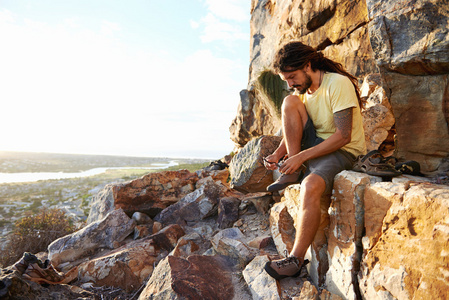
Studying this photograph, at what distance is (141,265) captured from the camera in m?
3.71

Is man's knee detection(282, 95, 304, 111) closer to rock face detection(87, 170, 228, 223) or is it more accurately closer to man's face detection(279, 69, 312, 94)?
man's face detection(279, 69, 312, 94)

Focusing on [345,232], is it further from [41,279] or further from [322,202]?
[41,279]

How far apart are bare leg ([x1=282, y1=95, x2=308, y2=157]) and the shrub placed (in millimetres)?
6239

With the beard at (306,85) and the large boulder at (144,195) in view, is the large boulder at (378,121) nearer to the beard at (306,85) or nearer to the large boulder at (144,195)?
the beard at (306,85)

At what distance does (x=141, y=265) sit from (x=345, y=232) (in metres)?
2.85

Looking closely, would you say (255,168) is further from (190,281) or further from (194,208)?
(190,281)

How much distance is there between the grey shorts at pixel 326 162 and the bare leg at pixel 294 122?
11 cm

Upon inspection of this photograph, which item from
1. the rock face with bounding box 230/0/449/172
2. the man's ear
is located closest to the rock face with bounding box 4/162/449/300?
the man's ear

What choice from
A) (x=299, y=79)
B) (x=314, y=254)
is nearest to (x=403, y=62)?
(x=299, y=79)

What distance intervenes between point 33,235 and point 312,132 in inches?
265

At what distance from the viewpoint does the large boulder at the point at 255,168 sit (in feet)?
14.8

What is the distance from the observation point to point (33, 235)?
6.05 metres

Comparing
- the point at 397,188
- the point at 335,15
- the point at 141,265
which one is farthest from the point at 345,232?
the point at 335,15

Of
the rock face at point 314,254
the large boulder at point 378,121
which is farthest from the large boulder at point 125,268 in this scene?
the large boulder at point 378,121
